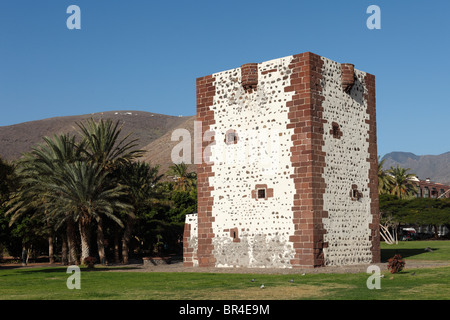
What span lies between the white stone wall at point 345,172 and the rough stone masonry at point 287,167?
0.13 ft

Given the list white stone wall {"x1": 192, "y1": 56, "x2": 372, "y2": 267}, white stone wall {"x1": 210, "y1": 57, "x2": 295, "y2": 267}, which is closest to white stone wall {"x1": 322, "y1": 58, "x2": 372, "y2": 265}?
white stone wall {"x1": 192, "y1": 56, "x2": 372, "y2": 267}

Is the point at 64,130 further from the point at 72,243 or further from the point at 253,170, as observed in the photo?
the point at 253,170

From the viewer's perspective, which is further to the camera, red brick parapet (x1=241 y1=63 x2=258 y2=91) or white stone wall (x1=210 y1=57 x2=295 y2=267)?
red brick parapet (x1=241 y1=63 x2=258 y2=91)

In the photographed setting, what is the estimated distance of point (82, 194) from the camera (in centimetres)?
2828

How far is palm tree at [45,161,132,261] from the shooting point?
28203 mm

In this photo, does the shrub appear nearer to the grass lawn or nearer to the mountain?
the grass lawn

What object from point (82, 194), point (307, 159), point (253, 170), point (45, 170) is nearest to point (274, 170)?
point (253, 170)

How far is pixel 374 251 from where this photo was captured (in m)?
22.4

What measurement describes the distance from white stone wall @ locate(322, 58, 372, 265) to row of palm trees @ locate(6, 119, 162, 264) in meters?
11.7

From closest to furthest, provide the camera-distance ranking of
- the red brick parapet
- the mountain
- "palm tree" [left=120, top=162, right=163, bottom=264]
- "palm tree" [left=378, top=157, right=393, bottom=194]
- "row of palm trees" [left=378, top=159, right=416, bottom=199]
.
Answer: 1. the red brick parapet
2. "palm tree" [left=120, top=162, right=163, bottom=264]
3. "palm tree" [left=378, top=157, right=393, bottom=194]
4. "row of palm trees" [left=378, top=159, right=416, bottom=199]
5. the mountain

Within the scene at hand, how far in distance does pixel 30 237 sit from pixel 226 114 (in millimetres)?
19383

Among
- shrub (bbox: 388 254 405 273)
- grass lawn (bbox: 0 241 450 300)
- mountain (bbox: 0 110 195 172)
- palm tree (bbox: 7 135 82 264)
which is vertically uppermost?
mountain (bbox: 0 110 195 172)

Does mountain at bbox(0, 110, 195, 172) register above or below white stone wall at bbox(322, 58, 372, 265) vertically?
above
